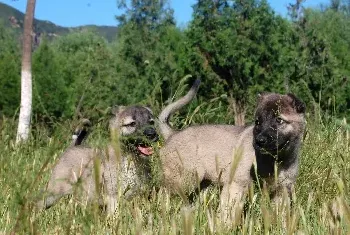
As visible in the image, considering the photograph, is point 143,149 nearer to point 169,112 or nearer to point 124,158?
point 124,158

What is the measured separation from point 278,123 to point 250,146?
542 mm

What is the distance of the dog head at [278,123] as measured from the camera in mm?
6098

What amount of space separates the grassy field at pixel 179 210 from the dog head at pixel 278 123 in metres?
0.32

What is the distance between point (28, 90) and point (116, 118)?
14408 millimetres

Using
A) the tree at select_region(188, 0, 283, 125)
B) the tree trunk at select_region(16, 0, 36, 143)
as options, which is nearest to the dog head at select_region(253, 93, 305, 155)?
the tree trunk at select_region(16, 0, 36, 143)

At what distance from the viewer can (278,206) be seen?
11.2ft

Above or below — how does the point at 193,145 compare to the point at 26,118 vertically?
above

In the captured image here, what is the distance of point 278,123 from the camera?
6289 mm

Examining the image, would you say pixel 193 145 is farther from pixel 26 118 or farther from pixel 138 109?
pixel 26 118

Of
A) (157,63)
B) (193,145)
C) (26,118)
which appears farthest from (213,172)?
(157,63)

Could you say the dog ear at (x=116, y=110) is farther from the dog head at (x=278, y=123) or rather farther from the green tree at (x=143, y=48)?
the green tree at (x=143, y=48)

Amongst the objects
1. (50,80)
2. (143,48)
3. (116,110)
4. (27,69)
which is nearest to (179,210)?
(116,110)

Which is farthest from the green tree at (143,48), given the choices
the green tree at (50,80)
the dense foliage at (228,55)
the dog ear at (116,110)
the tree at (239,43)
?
the dog ear at (116,110)

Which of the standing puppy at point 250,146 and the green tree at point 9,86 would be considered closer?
the standing puppy at point 250,146
